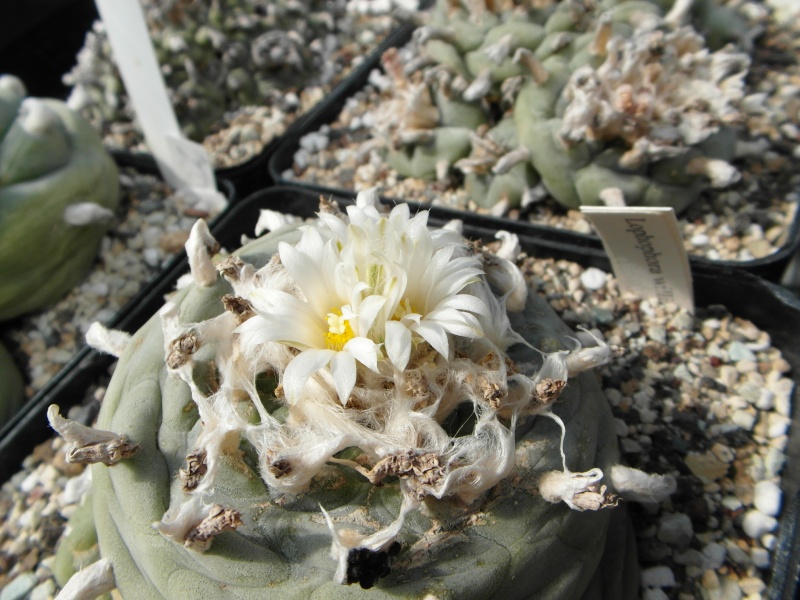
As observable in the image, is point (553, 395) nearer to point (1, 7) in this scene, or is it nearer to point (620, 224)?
point (620, 224)

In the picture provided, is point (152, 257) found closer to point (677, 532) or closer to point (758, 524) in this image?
point (677, 532)

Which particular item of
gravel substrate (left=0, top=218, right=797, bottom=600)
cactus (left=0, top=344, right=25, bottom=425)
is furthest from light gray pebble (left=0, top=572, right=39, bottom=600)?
cactus (left=0, top=344, right=25, bottom=425)

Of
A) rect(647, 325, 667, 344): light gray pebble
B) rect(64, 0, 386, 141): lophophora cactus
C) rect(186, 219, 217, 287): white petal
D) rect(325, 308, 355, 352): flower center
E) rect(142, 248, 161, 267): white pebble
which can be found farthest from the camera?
rect(64, 0, 386, 141): lophophora cactus

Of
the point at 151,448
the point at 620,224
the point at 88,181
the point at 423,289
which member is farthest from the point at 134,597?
the point at 88,181

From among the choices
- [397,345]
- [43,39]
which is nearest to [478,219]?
[397,345]

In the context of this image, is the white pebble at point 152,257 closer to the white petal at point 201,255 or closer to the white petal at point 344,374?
the white petal at point 201,255

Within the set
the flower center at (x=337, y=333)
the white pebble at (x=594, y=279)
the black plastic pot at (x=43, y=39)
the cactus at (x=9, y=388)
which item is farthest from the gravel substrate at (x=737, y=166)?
the black plastic pot at (x=43, y=39)

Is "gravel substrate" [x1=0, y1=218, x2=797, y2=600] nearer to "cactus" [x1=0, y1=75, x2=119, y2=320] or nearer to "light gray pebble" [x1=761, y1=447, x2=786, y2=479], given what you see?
"light gray pebble" [x1=761, y1=447, x2=786, y2=479]

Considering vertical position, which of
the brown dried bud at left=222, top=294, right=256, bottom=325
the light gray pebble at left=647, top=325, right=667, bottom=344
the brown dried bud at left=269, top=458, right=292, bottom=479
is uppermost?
the brown dried bud at left=222, top=294, right=256, bottom=325
